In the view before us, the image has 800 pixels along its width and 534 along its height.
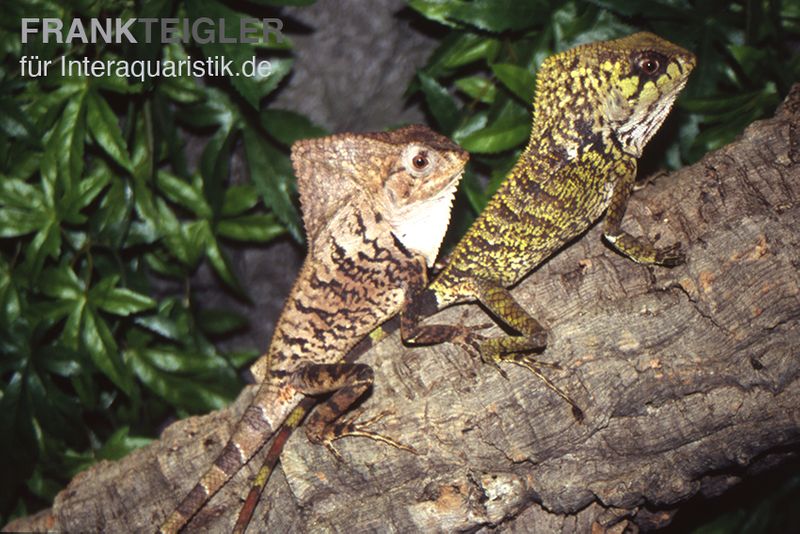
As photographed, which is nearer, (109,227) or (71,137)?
(71,137)

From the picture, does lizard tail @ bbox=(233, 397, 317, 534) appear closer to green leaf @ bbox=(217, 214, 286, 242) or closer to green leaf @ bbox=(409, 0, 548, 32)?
green leaf @ bbox=(217, 214, 286, 242)

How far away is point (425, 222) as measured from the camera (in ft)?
10.5

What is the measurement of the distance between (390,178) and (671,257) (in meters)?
1.23

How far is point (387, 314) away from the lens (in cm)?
323

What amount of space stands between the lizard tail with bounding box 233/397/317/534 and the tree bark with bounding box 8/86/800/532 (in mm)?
64

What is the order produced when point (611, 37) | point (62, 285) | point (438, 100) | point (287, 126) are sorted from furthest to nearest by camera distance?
1. point (287, 126)
2. point (62, 285)
3. point (438, 100)
4. point (611, 37)

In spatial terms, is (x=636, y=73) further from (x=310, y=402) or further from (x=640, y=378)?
(x=310, y=402)

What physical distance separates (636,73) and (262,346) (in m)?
3.16

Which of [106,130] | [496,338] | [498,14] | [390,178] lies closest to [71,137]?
[106,130]

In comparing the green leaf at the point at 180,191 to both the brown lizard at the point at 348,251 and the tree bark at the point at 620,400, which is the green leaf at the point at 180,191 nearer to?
the brown lizard at the point at 348,251

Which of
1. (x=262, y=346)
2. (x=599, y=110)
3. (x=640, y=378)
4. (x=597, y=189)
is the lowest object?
(x=262, y=346)

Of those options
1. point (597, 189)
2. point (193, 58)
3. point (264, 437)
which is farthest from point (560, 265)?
point (193, 58)

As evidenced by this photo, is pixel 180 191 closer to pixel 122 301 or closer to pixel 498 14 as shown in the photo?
pixel 122 301

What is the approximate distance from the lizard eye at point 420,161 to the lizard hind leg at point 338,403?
0.90m
